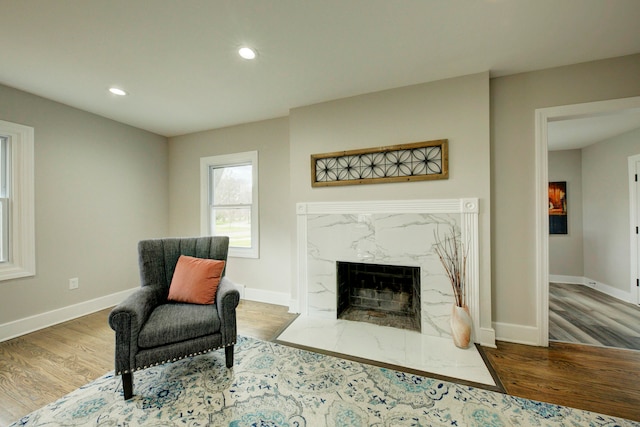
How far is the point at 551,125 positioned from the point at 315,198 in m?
3.22

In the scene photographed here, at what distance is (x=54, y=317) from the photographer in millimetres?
2660

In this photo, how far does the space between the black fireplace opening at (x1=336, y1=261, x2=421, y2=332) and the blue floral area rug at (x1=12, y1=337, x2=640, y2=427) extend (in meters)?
0.85

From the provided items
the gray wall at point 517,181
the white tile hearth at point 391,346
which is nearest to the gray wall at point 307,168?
the gray wall at point 517,181

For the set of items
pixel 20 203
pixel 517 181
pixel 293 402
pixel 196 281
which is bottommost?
pixel 293 402

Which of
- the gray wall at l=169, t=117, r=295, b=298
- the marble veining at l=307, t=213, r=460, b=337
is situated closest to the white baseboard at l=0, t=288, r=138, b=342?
the gray wall at l=169, t=117, r=295, b=298

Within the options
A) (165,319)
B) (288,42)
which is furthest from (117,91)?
(165,319)

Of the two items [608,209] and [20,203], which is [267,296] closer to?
[20,203]

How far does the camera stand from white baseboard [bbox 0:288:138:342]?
7.73 ft

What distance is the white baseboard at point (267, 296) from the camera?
321cm

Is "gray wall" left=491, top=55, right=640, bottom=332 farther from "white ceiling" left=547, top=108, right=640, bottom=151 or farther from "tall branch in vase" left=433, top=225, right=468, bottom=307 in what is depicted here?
"white ceiling" left=547, top=108, right=640, bottom=151

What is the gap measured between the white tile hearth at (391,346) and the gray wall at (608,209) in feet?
10.9

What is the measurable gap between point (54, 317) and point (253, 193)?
2.57 m

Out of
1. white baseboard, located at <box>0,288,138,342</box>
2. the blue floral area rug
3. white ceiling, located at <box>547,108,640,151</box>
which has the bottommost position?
the blue floral area rug

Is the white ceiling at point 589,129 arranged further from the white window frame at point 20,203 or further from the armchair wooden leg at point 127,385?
the white window frame at point 20,203
